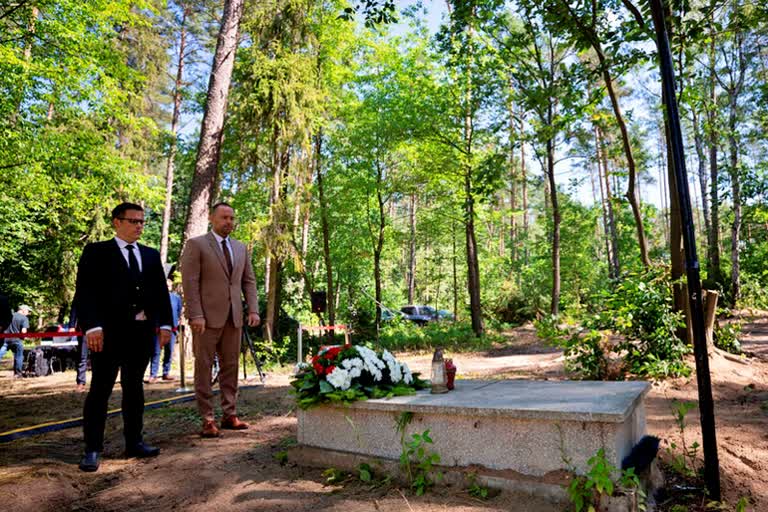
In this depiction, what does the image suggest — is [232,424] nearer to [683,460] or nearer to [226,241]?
[226,241]

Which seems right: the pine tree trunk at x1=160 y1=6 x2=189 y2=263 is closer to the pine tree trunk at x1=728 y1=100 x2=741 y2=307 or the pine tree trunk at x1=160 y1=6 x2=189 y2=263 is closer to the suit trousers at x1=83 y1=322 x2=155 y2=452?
the suit trousers at x1=83 y1=322 x2=155 y2=452

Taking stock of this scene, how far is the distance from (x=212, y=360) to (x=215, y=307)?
1.56 ft

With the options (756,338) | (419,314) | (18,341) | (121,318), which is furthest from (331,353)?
(419,314)

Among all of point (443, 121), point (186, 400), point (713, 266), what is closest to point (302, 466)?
point (186, 400)

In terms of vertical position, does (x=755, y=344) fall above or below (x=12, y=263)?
below

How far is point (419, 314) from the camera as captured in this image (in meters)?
27.4

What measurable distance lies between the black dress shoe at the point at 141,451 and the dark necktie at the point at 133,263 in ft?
4.21

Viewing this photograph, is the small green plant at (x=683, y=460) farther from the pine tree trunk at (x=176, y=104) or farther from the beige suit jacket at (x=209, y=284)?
the pine tree trunk at (x=176, y=104)

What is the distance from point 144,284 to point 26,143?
27.7 feet

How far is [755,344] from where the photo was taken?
9305 millimetres

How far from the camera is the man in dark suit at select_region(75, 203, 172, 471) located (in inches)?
135

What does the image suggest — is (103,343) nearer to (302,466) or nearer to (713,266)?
(302,466)

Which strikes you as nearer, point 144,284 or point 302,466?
point 302,466

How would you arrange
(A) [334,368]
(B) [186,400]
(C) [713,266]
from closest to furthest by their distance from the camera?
(A) [334,368] → (B) [186,400] → (C) [713,266]
